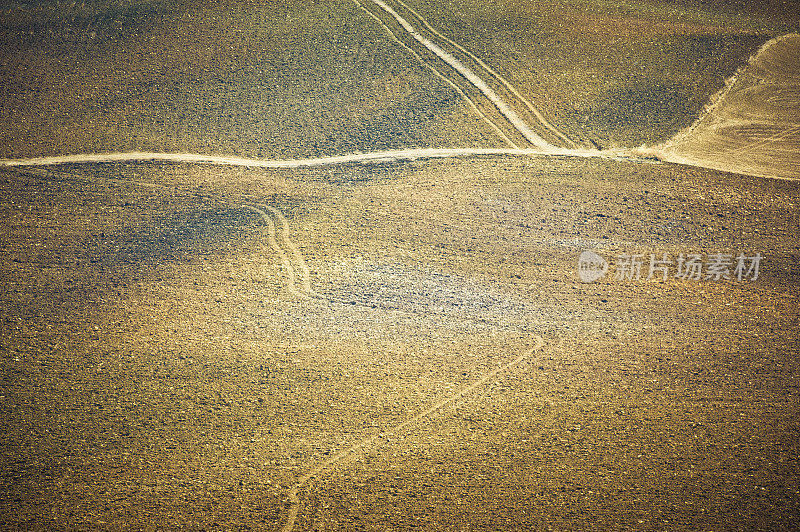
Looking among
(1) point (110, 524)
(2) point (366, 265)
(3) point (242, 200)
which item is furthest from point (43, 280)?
(2) point (366, 265)

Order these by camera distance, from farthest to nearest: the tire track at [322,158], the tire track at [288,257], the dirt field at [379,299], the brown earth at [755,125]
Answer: the tire track at [322,158], the brown earth at [755,125], the tire track at [288,257], the dirt field at [379,299]

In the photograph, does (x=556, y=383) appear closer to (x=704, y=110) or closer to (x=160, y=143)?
(x=704, y=110)

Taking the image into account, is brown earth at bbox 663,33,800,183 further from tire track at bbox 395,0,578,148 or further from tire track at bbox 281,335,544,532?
tire track at bbox 281,335,544,532

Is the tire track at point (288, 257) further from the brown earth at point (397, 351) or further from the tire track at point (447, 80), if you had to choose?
the tire track at point (447, 80)

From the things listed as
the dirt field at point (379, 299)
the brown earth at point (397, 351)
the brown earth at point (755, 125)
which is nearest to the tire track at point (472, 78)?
the dirt field at point (379, 299)

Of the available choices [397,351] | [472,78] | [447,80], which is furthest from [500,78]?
[397,351]
